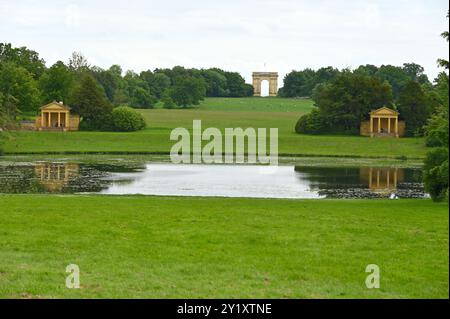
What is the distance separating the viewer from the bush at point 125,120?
292 feet

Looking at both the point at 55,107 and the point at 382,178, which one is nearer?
the point at 382,178

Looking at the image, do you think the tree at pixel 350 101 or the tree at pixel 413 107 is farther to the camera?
the tree at pixel 350 101

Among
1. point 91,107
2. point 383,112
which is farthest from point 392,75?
point 91,107

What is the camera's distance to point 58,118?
303 ft

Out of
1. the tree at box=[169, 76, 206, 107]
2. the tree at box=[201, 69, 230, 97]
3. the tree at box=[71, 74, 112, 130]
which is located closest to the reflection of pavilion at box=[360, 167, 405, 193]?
the tree at box=[71, 74, 112, 130]

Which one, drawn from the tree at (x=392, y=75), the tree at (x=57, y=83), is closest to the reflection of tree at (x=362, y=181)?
the tree at (x=57, y=83)

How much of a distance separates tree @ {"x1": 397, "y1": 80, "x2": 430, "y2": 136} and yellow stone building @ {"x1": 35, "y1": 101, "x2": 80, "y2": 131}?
39.1 meters

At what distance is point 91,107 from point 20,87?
8841 mm

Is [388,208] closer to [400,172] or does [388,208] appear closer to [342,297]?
[342,297]

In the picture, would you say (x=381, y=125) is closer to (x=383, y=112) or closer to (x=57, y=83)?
(x=383, y=112)

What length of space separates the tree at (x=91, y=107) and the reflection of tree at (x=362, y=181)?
42.8 metres

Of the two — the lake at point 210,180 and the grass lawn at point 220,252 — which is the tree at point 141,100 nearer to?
the lake at point 210,180

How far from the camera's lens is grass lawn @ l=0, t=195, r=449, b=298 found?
11539 mm

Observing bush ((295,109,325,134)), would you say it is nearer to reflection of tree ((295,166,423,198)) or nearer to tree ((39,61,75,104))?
tree ((39,61,75,104))
